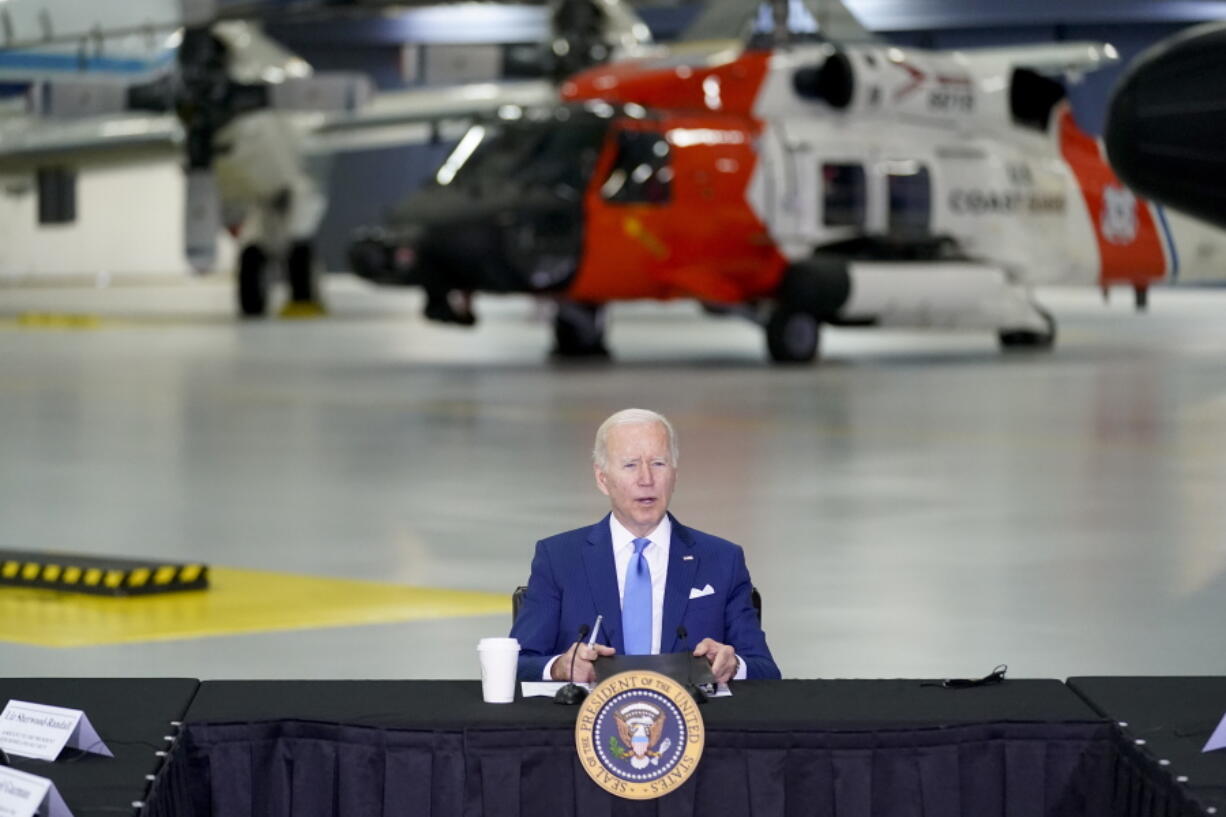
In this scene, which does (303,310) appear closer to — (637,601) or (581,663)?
(637,601)

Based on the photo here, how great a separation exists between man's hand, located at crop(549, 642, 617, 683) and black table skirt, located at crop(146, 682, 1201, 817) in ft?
0.86

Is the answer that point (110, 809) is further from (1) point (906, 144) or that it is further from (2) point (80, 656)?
(1) point (906, 144)

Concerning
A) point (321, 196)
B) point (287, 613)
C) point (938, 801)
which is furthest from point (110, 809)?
point (321, 196)

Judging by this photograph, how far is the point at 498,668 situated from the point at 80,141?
1081 inches

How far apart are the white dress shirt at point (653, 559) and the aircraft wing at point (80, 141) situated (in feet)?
81.4

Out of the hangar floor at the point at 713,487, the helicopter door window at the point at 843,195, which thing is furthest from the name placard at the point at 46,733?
the helicopter door window at the point at 843,195

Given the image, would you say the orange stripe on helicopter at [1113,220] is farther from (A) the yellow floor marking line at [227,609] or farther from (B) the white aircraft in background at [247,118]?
(A) the yellow floor marking line at [227,609]

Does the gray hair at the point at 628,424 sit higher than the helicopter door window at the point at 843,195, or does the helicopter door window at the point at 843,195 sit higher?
the helicopter door window at the point at 843,195

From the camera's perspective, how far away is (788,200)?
60.1 feet

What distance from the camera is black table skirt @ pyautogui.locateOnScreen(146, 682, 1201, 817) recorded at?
325 centimetres

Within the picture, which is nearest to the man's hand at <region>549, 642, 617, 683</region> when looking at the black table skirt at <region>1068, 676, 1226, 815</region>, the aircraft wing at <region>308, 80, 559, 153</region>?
the black table skirt at <region>1068, 676, 1226, 815</region>

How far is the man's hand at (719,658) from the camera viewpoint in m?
3.69

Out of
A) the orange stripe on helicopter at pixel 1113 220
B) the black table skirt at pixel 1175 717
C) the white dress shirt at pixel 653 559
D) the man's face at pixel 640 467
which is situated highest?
the orange stripe on helicopter at pixel 1113 220

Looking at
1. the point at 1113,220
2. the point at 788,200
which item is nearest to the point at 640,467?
the point at 788,200
